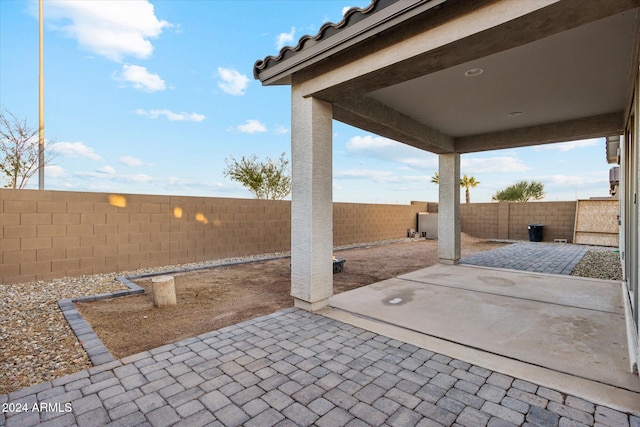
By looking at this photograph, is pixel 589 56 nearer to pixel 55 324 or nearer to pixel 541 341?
pixel 541 341

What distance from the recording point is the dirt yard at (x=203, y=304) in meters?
3.31

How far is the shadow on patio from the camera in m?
2.38

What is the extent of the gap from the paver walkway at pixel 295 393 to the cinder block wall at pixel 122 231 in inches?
175

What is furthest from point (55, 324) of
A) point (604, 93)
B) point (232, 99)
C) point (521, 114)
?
point (232, 99)

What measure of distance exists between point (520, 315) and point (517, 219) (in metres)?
12.0

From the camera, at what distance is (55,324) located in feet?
11.6

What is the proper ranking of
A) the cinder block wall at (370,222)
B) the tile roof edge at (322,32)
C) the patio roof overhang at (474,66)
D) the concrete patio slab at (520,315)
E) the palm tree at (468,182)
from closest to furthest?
the patio roof overhang at (474,66), the concrete patio slab at (520,315), the tile roof edge at (322,32), the cinder block wall at (370,222), the palm tree at (468,182)

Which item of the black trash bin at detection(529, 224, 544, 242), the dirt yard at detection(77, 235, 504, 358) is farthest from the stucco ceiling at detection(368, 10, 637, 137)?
the black trash bin at detection(529, 224, 544, 242)

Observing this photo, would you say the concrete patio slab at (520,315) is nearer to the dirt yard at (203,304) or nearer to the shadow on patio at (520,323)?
the shadow on patio at (520,323)

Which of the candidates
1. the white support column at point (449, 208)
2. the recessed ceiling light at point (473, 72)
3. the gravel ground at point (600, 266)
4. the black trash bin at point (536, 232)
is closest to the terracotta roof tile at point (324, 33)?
the recessed ceiling light at point (473, 72)

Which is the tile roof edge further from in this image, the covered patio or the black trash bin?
the black trash bin

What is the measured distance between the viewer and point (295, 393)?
2.14 m

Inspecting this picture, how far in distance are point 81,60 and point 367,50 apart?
8397 millimetres

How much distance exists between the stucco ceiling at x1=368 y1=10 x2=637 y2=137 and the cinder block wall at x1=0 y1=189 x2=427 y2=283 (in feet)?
17.4
